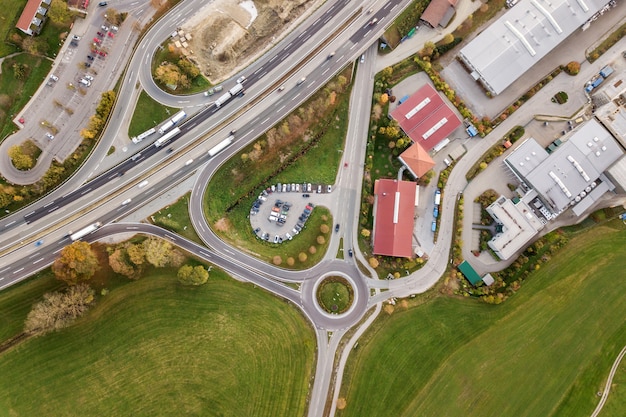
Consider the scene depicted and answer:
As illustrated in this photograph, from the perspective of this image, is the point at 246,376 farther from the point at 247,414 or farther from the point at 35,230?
the point at 35,230

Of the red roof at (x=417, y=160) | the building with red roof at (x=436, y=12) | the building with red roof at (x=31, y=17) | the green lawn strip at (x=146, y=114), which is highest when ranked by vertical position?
the building with red roof at (x=31, y=17)

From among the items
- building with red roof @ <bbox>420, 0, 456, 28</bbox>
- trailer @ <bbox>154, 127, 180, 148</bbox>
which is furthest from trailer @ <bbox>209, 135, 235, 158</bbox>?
building with red roof @ <bbox>420, 0, 456, 28</bbox>

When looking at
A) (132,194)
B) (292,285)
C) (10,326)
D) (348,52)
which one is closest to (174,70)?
(132,194)

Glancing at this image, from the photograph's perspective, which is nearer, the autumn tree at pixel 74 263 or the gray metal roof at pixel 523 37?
the autumn tree at pixel 74 263

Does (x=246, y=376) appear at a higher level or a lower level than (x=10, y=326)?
lower

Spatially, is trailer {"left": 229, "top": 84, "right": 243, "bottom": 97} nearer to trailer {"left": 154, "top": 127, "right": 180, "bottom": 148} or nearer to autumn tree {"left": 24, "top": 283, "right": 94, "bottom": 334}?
trailer {"left": 154, "top": 127, "right": 180, "bottom": 148}

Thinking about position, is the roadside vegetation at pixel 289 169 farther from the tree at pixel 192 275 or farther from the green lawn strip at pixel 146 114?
the green lawn strip at pixel 146 114

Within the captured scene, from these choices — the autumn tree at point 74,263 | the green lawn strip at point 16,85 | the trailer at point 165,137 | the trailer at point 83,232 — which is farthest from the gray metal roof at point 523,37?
the green lawn strip at point 16,85
